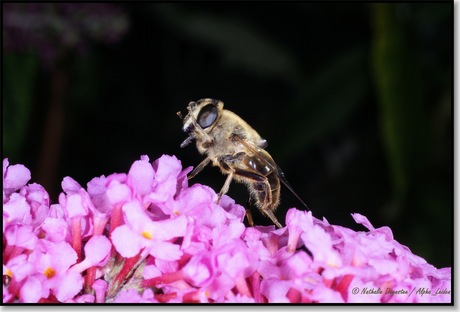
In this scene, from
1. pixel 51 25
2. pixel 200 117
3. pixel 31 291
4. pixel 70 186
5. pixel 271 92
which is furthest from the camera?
pixel 271 92

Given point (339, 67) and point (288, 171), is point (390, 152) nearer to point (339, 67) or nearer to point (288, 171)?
point (339, 67)

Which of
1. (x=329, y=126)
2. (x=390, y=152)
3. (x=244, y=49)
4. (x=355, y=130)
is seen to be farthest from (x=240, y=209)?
(x=244, y=49)

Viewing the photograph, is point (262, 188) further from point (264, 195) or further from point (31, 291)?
point (31, 291)

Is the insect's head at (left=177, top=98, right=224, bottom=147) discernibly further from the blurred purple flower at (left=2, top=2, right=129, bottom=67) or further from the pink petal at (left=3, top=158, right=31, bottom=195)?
the blurred purple flower at (left=2, top=2, right=129, bottom=67)

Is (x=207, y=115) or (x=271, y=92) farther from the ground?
(x=207, y=115)

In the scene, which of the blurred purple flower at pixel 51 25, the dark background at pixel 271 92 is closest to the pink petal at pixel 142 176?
the dark background at pixel 271 92

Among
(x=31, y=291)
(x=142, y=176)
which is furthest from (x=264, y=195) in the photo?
(x=31, y=291)

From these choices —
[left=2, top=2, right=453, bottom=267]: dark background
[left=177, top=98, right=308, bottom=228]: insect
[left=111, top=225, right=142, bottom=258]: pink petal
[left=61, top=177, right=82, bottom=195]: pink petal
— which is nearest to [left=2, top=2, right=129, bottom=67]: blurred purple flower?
[left=2, top=2, right=453, bottom=267]: dark background
